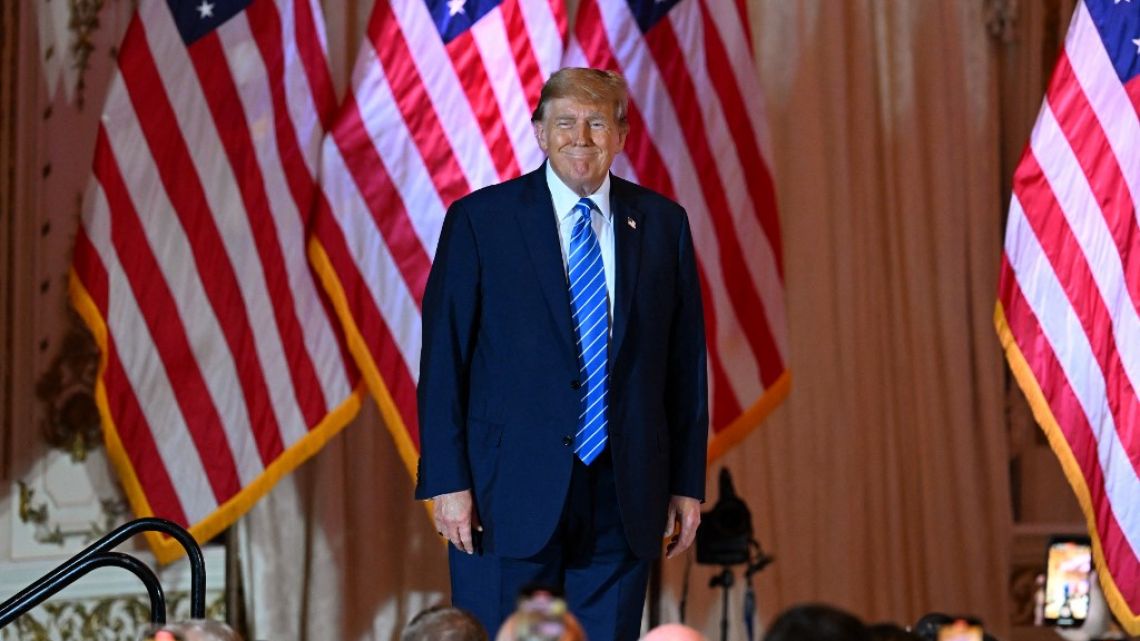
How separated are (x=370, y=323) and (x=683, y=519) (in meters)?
1.68

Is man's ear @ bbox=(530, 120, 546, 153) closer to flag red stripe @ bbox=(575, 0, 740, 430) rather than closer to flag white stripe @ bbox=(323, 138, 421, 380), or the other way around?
flag red stripe @ bbox=(575, 0, 740, 430)

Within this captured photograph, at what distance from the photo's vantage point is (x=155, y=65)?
5.17m

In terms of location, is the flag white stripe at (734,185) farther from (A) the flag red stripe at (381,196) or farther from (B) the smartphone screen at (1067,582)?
(B) the smartphone screen at (1067,582)

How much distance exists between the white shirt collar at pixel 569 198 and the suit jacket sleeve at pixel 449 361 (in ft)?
0.68

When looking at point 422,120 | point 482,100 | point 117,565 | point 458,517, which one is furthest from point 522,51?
point 117,565

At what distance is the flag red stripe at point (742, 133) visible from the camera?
A: 18.0ft

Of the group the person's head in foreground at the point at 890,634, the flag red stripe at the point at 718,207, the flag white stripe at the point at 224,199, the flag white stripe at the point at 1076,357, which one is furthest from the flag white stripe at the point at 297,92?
the person's head in foreground at the point at 890,634

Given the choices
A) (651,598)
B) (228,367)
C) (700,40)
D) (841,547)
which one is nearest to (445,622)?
(228,367)

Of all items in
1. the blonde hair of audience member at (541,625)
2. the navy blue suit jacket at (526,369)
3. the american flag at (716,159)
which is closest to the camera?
the blonde hair of audience member at (541,625)

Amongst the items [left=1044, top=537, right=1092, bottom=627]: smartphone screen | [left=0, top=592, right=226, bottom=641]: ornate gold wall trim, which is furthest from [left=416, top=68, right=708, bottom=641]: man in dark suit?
[left=1044, top=537, right=1092, bottom=627]: smartphone screen

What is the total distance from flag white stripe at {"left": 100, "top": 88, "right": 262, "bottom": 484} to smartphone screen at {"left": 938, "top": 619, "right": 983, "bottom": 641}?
339cm

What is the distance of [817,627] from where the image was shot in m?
1.93

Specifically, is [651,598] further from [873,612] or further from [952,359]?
[952,359]

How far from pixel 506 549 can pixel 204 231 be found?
1974 mm
